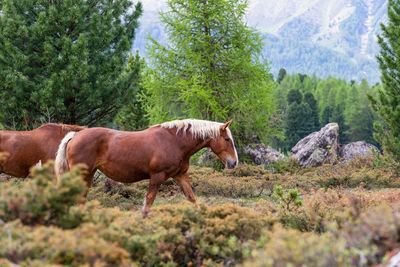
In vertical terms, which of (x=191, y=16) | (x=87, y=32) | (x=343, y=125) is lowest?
(x=343, y=125)

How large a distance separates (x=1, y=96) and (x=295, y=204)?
8702mm

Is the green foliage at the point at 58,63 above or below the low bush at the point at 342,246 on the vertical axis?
above

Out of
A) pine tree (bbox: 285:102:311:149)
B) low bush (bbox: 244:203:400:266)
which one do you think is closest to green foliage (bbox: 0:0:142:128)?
low bush (bbox: 244:203:400:266)

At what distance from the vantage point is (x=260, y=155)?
76.4 ft

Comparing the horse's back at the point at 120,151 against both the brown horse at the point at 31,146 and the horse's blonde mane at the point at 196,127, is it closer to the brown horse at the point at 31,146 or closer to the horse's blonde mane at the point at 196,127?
the horse's blonde mane at the point at 196,127

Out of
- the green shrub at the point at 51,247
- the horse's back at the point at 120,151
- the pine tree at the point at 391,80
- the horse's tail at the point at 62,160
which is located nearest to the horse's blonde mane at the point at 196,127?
the horse's back at the point at 120,151

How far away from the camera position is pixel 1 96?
14.1m

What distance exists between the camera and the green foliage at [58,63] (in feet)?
45.1

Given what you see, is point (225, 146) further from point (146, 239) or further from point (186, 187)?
point (146, 239)

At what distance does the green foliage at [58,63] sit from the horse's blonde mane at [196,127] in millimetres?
5508

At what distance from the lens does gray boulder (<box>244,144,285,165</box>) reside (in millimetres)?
23094

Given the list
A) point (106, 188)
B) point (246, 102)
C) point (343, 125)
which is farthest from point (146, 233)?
point (343, 125)

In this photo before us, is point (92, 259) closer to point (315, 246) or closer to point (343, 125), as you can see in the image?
point (315, 246)

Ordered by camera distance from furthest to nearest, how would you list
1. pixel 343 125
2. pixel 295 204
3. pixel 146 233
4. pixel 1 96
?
pixel 343 125
pixel 1 96
pixel 295 204
pixel 146 233
